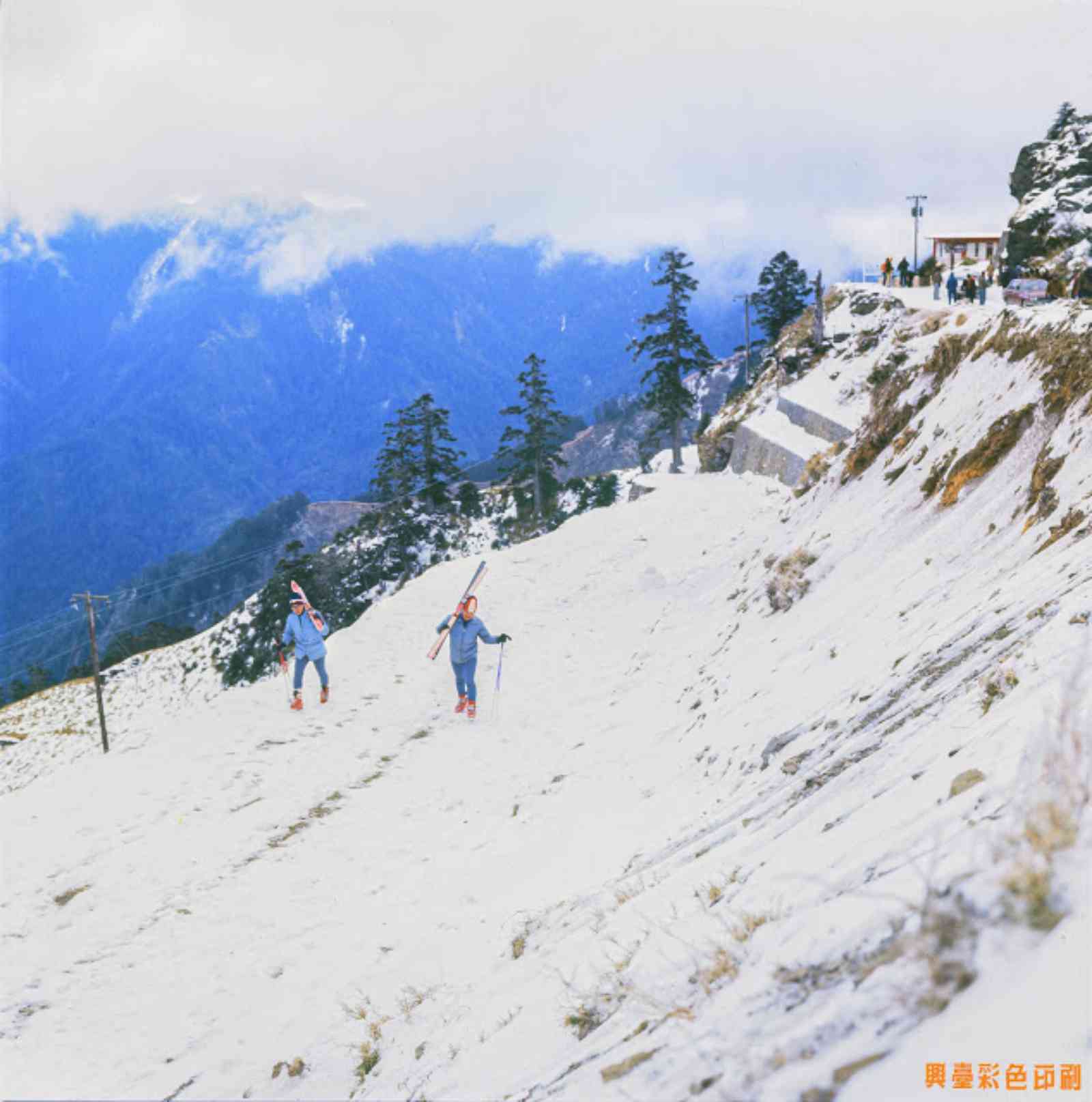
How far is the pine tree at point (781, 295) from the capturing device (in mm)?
66500

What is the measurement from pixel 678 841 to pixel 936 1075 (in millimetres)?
4189

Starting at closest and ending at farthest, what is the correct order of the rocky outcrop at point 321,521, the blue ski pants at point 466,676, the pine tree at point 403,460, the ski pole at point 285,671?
the blue ski pants at point 466,676
the ski pole at point 285,671
the pine tree at point 403,460
the rocky outcrop at point 321,521

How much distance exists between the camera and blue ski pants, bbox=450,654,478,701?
13.4 m

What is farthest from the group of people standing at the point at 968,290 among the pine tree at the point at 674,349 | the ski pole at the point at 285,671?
the ski pole at the point at 285,671

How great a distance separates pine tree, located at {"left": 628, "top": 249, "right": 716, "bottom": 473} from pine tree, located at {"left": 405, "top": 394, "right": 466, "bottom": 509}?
17.0 metres

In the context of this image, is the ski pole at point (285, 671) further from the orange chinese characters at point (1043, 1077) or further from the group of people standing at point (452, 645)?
the orange chinese characters at point (1043, 1077)

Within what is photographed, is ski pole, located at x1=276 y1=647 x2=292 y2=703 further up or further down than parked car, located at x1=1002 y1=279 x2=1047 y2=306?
further down

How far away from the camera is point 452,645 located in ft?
44.3

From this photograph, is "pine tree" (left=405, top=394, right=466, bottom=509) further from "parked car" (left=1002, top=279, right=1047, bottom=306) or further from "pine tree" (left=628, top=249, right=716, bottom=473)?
"parked car" (left=1002, top=279, right=1047, bottom=306)

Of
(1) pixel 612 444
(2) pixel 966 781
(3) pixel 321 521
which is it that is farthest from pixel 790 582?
(1) pixel 612 444

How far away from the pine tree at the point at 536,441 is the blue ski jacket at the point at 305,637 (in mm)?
42372

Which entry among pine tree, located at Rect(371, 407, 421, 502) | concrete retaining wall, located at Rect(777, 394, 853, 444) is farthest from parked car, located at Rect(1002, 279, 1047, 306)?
pine tree, located at Rect(371, 407, 421, 502)

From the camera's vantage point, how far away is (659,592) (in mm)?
19422

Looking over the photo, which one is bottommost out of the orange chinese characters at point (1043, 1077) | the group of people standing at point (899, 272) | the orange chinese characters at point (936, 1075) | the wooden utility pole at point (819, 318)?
the orange chinese characters at point (936, 1075)
